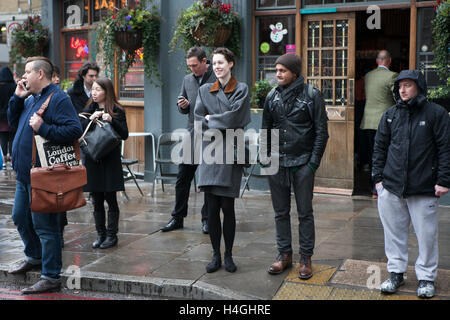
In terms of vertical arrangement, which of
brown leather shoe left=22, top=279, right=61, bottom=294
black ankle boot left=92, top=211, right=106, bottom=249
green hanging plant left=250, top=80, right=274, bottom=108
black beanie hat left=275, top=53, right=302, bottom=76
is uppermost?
black beanie hat left=275, top=53, right=302, bottom=76

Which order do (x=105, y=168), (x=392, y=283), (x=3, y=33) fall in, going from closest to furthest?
(x=392, y=283) < (x=105, y=168) < (x=3, y=33)

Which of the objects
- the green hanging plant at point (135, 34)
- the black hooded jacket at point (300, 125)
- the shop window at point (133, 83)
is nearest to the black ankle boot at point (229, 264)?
the black hooded jacket at point (300, 125)

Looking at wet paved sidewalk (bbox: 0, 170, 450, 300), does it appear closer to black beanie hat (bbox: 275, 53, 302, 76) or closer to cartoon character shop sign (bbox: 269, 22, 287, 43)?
black beanie hat (bbox: 275, 53, 302, 76)

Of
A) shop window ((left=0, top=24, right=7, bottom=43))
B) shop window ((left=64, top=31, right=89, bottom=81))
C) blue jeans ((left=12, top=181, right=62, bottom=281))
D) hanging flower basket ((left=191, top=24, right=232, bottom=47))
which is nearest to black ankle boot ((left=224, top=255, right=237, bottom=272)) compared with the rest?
blue jeans ((left=12, top=181, right=62, bottom=281))

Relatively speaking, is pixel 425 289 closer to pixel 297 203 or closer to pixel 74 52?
pixel 297 203

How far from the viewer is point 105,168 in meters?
6.62

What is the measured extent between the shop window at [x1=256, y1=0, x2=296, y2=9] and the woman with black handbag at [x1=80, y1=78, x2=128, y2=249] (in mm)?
4218

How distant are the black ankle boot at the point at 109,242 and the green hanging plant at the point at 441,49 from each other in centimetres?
470

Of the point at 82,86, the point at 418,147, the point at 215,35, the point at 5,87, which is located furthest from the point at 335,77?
the point at 5,87

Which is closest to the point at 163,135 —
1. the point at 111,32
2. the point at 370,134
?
the point at 111,32

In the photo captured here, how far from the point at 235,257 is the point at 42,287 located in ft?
6.10

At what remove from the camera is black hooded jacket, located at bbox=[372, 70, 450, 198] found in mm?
4914
